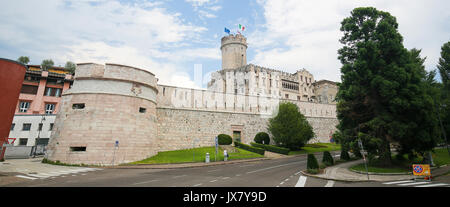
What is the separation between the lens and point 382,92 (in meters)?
14.6

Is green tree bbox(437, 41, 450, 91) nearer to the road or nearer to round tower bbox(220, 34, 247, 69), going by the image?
the road

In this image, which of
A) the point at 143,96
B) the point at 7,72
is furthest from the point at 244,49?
the point at 7,72

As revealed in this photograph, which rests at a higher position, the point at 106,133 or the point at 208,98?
the point at 208,98

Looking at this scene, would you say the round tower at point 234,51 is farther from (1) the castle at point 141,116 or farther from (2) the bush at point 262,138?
(2) the bush at point 262,138

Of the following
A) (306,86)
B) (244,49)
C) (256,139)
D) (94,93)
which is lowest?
(256,139)

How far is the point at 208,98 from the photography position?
33.9 m

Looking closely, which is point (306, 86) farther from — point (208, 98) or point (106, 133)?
point (106, 133)

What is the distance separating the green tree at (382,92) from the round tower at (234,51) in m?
40.5

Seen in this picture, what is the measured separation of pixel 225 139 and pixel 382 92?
2095 cm

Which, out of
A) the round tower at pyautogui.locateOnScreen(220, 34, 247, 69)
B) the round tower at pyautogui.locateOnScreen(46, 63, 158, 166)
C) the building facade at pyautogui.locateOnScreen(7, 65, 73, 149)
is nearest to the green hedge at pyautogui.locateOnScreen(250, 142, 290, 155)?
the round tower at pyautogui.locateOnScreen(46, 63, 158, 166)

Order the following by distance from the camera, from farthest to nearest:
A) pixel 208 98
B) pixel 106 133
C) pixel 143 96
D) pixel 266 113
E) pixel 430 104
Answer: pixel 266 113 < pixel 208 98 < pixel 143 96 < pixel 106 133 < pixel 430 104

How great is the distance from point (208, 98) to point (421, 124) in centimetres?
2589

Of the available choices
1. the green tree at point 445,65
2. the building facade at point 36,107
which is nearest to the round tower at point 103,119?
the building facade at point 36,107

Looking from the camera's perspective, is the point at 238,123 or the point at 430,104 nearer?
the point at 430,104
